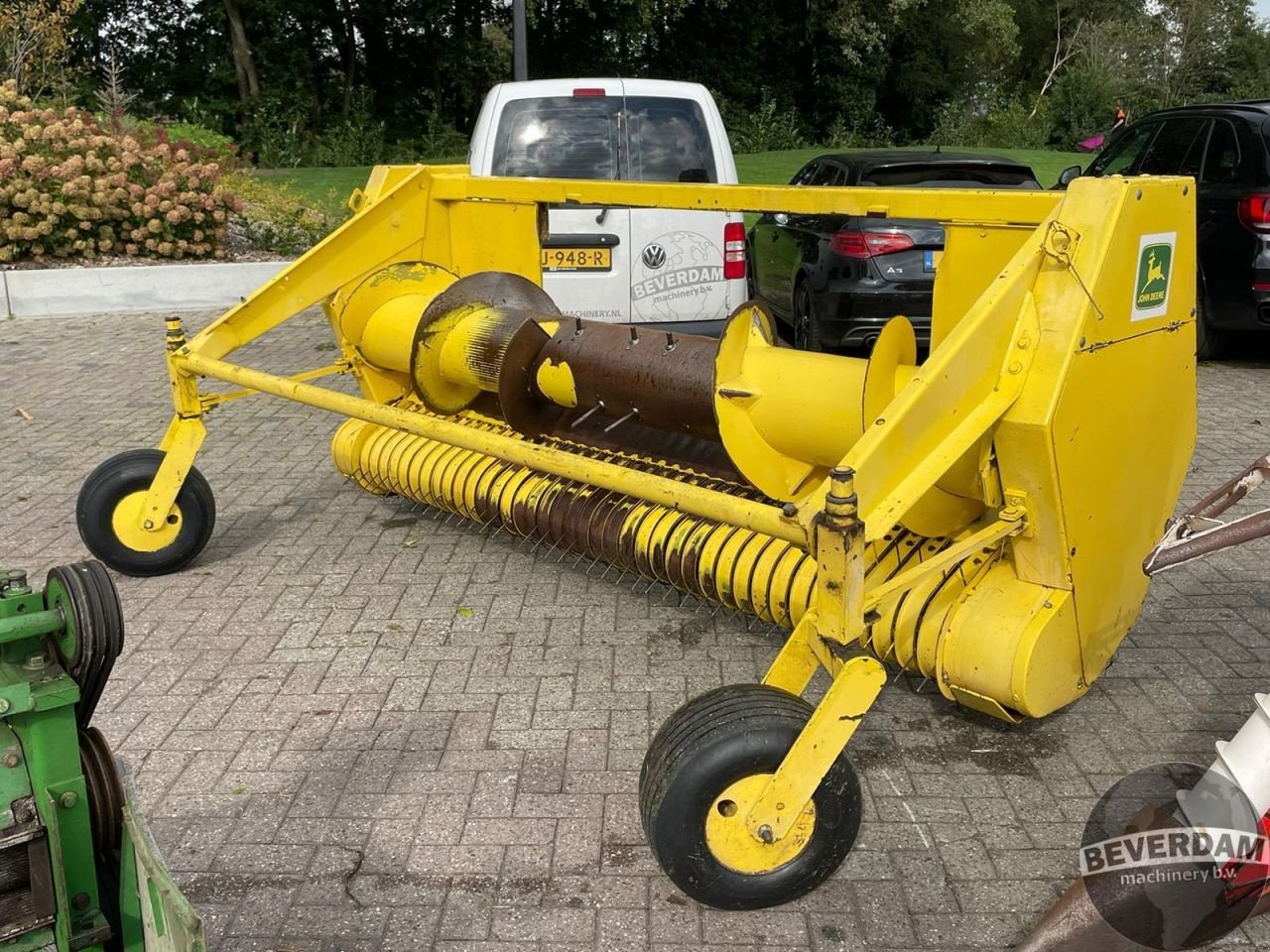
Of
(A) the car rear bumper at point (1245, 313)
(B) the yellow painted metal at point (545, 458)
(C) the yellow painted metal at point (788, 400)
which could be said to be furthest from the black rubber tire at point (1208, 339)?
(B) the yellow painted metal at point (545, 458)

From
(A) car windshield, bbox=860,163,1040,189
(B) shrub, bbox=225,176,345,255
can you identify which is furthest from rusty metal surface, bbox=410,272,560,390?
(B) shrub, bbox=225,176,345,255

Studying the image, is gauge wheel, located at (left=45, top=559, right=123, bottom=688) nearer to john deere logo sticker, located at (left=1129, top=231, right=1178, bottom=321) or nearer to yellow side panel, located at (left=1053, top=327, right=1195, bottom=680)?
yellow side panel, located at (left=1053, top=327, right=1195, bottom=680)

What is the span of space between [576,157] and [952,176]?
272cm

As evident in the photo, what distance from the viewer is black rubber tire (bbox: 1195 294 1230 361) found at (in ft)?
26.7

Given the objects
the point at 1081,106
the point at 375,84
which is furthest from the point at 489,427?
the point at 1081,106

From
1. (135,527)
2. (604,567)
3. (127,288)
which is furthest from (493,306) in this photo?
(127,288)

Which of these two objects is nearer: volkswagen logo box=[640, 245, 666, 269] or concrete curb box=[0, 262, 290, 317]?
volkswagen logo box=[640, 245, 666, 269]

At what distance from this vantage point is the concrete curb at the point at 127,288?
35.5 ft

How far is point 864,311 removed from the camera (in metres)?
7.48

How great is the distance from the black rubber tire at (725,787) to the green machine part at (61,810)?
110 centimetres

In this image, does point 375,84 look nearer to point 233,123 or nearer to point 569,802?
point 233,123

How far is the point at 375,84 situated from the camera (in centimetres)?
2752

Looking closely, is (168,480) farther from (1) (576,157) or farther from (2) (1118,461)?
(2) (1118,461)

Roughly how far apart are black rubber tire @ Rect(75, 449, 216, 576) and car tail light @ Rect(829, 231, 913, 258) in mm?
4461
